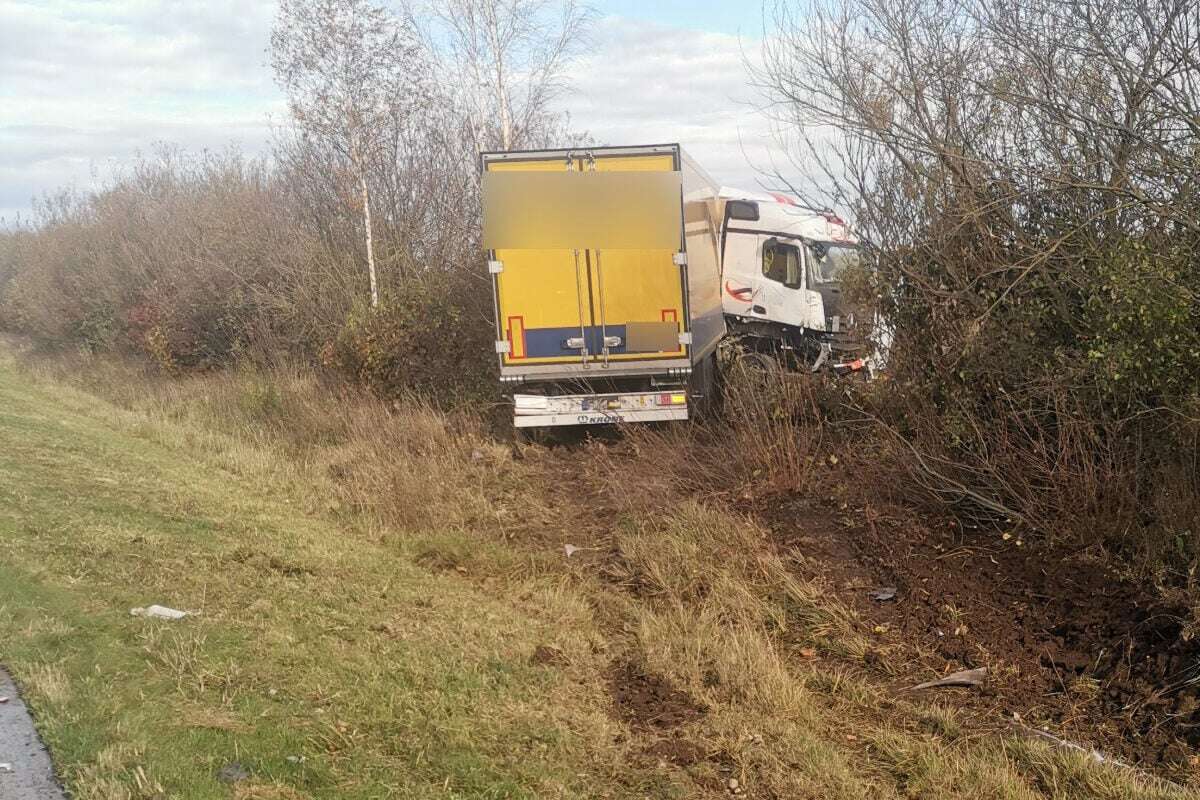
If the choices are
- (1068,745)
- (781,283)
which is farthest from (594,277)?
(1068,745)

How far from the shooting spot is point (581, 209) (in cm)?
1018

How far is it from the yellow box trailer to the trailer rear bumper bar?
0.04 ft

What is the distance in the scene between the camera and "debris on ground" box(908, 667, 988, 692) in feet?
16.4

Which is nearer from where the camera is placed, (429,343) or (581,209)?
(581,209)

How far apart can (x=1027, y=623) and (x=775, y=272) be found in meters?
8.93

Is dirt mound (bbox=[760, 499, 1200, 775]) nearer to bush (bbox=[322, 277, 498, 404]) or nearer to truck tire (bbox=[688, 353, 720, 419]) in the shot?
truck tire (bbox=[688, 353, 720, 419])

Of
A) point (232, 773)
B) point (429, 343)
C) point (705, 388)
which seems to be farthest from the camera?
point (429, 343)

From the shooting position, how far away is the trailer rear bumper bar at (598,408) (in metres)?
10.3

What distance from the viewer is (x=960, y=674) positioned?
199 inches

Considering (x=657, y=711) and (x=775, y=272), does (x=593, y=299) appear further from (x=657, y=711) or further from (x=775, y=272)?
(x=657, y=711)

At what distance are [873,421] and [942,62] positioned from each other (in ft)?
9.37

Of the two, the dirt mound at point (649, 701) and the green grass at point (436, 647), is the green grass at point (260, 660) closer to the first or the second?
the green grass at point (436, 647)

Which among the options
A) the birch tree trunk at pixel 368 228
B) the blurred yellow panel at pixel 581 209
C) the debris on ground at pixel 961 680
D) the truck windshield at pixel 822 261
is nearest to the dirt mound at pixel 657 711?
the debris on ground at pixel 961 680

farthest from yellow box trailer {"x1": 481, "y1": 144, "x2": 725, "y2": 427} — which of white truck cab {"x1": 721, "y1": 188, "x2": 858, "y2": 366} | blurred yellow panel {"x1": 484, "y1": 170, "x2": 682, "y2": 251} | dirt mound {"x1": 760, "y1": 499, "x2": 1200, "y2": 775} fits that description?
dirt mound {"x1": 760, "y1": 499, "x2": 1200, "y2": 775}
